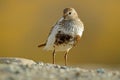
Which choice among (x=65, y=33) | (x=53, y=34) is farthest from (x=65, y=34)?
(x=53, y=34)

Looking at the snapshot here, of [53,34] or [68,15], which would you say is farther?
[68,15]

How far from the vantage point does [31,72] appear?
471 inches

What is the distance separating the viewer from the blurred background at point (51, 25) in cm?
2764

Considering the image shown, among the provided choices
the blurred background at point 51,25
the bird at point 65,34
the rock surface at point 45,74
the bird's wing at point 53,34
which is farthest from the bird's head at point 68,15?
the blurred background at point 51,25

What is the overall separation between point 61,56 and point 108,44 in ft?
11.1

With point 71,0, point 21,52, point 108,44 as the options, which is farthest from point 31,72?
point 71,0

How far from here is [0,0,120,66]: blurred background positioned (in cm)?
2764

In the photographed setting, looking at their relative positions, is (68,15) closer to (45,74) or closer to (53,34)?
(53,34)

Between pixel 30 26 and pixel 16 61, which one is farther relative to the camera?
pixel 30 26

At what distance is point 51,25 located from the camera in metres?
29.1

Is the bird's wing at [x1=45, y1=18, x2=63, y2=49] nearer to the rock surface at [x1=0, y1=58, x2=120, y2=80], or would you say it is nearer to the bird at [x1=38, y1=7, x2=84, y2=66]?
the bird at [x1=38, y1=7, x2=84, y2=66]

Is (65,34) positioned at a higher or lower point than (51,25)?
higher

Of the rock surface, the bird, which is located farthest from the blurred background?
the rock surface

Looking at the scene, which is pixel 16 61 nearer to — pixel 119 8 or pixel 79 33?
pixel 79 33
